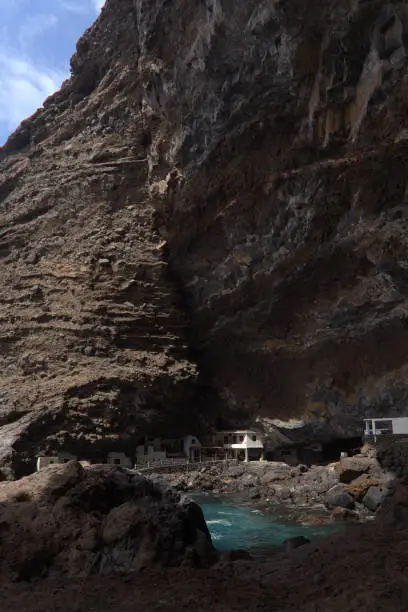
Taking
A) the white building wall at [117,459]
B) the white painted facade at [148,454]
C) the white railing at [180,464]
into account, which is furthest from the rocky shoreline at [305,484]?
the white painted facade at [148,454]

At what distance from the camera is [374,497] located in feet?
68.0

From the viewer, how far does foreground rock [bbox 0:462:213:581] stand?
35.5 ft

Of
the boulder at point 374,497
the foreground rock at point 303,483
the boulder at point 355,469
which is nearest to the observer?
the boulder at point 374,497

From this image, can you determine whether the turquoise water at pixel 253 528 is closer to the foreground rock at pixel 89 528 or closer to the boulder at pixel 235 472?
the foreground rock at pixel 89 528

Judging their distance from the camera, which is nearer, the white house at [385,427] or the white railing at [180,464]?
the white house at [385,427]

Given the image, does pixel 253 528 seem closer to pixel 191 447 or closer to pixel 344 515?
pixel 344 515

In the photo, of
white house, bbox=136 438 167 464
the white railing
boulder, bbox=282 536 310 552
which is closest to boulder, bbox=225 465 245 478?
the white railing

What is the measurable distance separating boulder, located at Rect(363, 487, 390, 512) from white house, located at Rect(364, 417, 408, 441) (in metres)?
8.49

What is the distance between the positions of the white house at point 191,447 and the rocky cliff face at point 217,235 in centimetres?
155

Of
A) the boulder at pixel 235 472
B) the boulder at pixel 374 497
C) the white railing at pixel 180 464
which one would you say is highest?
the boulder at pixel 374 497

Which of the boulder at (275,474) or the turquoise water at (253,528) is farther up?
the boulder at (275,474)

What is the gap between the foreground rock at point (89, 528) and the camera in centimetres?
1082

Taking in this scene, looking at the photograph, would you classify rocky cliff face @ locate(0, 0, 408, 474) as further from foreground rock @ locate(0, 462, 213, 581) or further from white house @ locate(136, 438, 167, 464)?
foreground rock @ locate(0, 462, 213, 581)

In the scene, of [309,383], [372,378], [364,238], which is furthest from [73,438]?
[364,238]
